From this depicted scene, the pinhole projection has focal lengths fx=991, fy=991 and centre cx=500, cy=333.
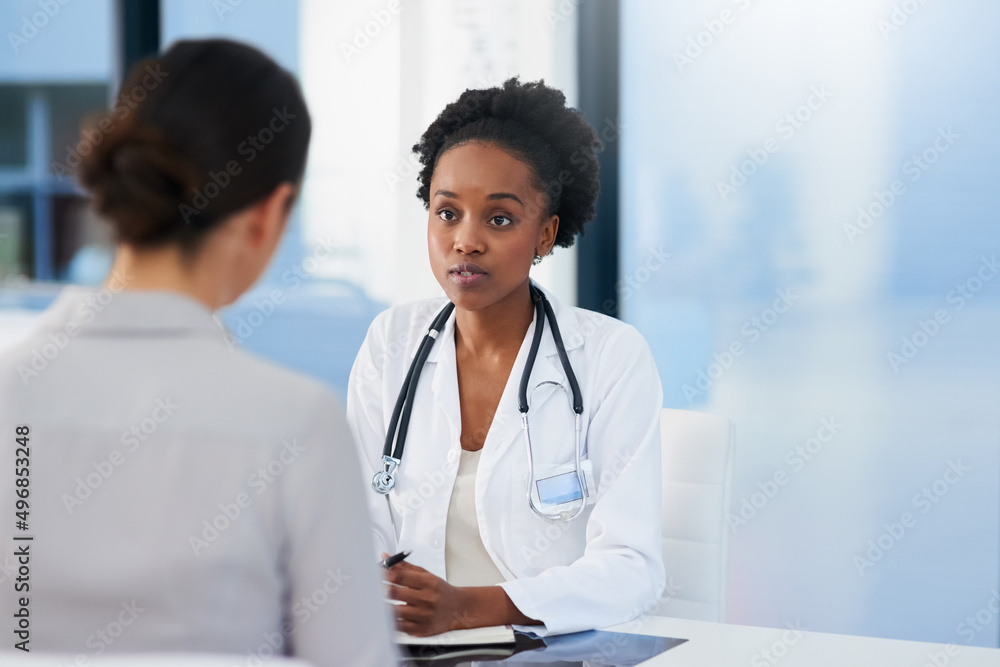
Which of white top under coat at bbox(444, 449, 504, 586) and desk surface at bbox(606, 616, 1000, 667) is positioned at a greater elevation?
white top under coat at bbox(444, 449, 504, 586)

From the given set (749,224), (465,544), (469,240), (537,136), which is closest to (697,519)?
(465,544)

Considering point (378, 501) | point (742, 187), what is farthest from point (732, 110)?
point (378, 501)

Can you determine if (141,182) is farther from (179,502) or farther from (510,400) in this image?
(510,400)

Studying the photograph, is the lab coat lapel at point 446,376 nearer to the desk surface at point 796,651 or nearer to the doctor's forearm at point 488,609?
the doctor's forearm at point 488,609

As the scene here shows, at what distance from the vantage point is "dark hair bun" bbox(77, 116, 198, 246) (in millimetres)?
776

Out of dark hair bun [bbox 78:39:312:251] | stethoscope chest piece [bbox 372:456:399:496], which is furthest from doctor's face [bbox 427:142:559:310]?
dark hair bun [bbox 78:39:312:251]

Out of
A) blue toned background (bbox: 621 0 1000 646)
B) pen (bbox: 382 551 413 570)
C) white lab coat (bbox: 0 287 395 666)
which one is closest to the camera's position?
white lab coat (bbox: 0 287 395 666)

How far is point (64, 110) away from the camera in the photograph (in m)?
3.34

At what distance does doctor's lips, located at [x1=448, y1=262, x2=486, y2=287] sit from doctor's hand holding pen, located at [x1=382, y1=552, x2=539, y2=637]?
547mm

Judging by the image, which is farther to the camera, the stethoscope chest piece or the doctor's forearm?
the stethoscope chest piece

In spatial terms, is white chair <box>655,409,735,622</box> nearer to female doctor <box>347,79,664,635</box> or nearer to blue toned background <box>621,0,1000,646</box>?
female doctor <box>347,79,664,635</box>

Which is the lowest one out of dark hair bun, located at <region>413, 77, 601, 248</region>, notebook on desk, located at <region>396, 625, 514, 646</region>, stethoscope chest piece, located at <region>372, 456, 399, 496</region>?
notebook on desk, located at <region>396, 625, 514, 646</region>

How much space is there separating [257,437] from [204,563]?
100mm

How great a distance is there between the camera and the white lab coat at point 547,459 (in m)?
1.57
